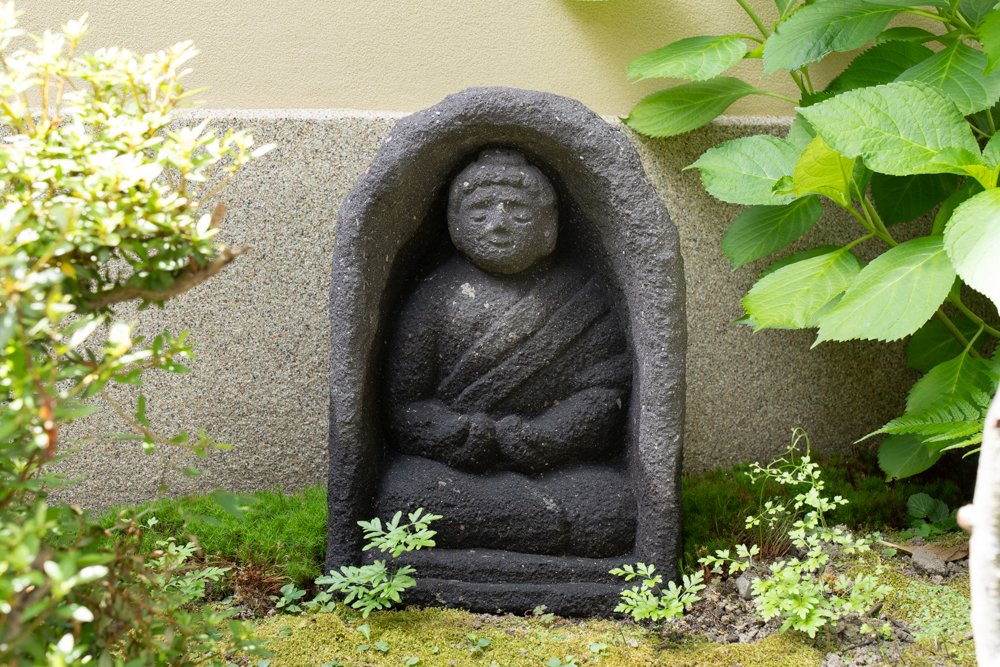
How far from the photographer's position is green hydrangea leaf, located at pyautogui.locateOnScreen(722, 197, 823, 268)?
2.76 meters

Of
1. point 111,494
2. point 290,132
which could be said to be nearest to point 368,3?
point 290,132

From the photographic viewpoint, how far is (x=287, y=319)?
2969 mm

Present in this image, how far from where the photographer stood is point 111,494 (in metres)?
2.97

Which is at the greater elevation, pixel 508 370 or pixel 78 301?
pixel 78 301

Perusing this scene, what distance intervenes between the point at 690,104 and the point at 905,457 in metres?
→ 1.25

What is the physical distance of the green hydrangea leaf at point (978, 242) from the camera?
1.74 m

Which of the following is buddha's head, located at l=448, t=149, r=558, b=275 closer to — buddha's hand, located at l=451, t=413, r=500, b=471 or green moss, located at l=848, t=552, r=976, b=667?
buddha's hand, located at l=451, t=413, r=500, b=471

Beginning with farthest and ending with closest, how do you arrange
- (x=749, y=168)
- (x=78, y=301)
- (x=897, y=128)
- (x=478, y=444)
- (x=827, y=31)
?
(x=749, y=168)
(x=827, y=31)
(x=478, y=444)
(x=897, y=128)
(x=78, y=301)

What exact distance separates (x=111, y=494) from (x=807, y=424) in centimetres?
238

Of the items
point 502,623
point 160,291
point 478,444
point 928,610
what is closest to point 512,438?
point 478,444

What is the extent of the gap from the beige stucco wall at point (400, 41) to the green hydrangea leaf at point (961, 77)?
0.73m

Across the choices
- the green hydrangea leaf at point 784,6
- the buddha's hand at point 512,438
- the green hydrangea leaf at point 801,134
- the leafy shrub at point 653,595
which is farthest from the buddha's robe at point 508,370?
the green hydrangea leaf at point 784,6

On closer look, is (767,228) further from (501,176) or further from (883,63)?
(501,176)

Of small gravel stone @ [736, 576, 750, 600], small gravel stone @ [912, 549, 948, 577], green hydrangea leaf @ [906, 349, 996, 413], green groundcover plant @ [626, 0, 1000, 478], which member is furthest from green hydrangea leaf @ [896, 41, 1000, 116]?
small gravel stone @ [736, 576, 750, 600]
